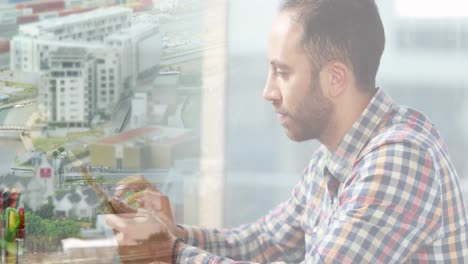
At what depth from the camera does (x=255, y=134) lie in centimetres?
158

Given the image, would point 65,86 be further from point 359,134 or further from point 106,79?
point 359,134

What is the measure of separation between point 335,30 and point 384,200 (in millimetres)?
325

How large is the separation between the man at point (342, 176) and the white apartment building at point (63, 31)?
11.5 inches

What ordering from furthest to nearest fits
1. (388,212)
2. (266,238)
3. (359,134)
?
(266,238) → (359,134) → (388,212)

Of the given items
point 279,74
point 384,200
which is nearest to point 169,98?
point 279,74

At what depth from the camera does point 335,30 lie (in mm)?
1382

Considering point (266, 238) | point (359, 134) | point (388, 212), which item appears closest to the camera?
point (388, 212)

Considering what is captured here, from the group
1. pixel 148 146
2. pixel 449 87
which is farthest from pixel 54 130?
pixel 449 87

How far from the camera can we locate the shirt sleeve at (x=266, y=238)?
153cm

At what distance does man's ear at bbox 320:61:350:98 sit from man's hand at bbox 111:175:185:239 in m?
0.39

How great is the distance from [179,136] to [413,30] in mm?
551

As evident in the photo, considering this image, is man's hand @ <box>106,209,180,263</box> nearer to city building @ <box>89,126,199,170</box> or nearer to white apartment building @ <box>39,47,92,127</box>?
city building @ <box>89,126,199,170</box>

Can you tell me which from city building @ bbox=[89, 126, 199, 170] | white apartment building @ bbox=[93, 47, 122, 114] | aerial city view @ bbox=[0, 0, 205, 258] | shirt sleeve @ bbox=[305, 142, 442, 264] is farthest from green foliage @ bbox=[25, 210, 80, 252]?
shirt sleeve @ bbox=[305, 142, 442, 264]

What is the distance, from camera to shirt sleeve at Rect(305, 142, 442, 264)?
4.22 feet
